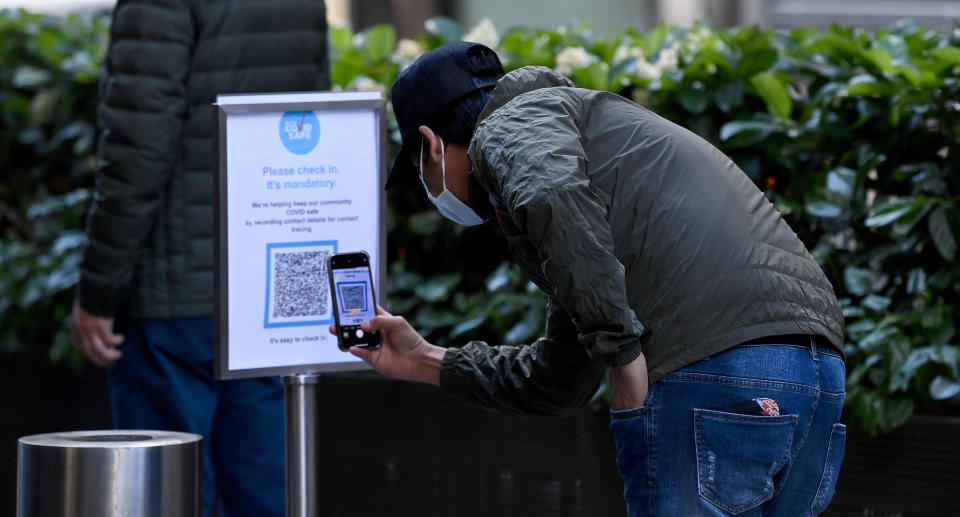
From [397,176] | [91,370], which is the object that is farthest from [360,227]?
[91,370]

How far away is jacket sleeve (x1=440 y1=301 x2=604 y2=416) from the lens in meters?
2.91

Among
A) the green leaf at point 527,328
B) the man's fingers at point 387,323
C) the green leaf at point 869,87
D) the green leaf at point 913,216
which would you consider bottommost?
the man's fingers at point 387,323

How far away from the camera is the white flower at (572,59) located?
15.1 ft

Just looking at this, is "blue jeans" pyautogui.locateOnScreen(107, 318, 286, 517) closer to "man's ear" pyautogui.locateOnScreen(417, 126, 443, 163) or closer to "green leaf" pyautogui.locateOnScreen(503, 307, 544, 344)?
"green leaf" pyautogui.locateOnScreen(503, 307, 544, 344)

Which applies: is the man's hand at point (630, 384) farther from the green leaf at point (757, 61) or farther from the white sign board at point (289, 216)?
the green leaf at point (757, 61)

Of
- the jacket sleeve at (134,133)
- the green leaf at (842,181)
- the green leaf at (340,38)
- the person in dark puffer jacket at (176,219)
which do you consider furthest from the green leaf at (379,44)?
the green leaf at (842,181)

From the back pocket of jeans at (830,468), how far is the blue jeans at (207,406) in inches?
75.6

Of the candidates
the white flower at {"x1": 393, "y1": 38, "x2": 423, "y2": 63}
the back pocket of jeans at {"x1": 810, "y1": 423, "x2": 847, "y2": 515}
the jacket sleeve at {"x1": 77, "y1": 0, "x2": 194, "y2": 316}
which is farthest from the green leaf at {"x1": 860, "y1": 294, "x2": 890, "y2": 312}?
the jacket sleeve at {"x1": 77, "y1": 0, "x2": 194, "y2": 316}

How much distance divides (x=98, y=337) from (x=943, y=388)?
2.41 m

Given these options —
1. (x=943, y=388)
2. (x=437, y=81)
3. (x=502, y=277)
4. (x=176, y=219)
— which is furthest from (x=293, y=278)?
(x=943, y=388)

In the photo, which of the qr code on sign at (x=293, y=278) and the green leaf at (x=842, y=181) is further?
the green leaf at (x=842, y=181)

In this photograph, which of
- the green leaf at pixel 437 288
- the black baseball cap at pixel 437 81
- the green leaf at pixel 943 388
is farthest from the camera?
the green leaf at pixel 437 288

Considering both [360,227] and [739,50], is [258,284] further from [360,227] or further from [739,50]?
[739,50]

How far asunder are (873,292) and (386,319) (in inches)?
73.8
